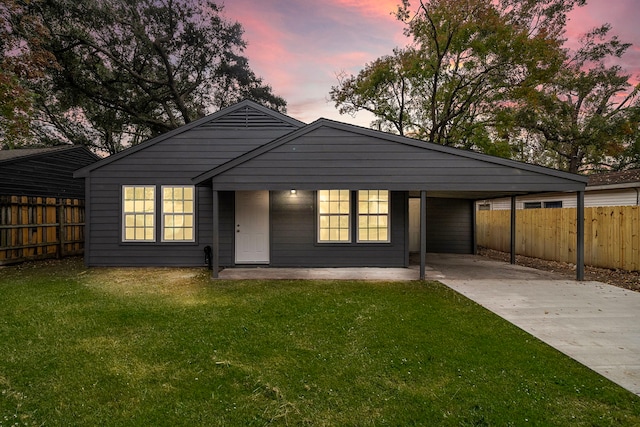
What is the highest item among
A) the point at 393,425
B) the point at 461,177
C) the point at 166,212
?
the point at 461,177

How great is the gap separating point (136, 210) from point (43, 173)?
172 inches

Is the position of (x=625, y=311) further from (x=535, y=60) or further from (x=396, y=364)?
(x=535, y=60)

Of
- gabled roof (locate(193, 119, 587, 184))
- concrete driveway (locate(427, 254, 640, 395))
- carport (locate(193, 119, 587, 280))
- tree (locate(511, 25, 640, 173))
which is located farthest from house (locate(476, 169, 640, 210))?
tree (locate(511, 25, 640, 173))

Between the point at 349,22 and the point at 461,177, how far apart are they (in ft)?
31.2

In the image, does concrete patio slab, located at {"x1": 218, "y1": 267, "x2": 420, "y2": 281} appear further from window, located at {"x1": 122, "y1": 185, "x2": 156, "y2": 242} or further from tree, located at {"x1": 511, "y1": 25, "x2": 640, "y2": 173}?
tree, located at {"x1": 511, "y1": 25, "x2": 640, "y2": 173}

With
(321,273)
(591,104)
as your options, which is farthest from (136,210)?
(591,104)

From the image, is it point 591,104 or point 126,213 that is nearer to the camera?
point 126,213

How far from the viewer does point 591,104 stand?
63.6 ft

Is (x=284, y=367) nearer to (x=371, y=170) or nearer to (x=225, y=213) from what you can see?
(x=371, y=170)

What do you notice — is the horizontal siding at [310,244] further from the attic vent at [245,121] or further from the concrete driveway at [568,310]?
the attic vent at [245,121]

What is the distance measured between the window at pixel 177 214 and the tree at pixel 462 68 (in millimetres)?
13232

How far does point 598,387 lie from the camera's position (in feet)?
9.59

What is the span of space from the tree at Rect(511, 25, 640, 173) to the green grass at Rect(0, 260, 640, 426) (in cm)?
1655

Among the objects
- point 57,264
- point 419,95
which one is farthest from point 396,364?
point 419,95
